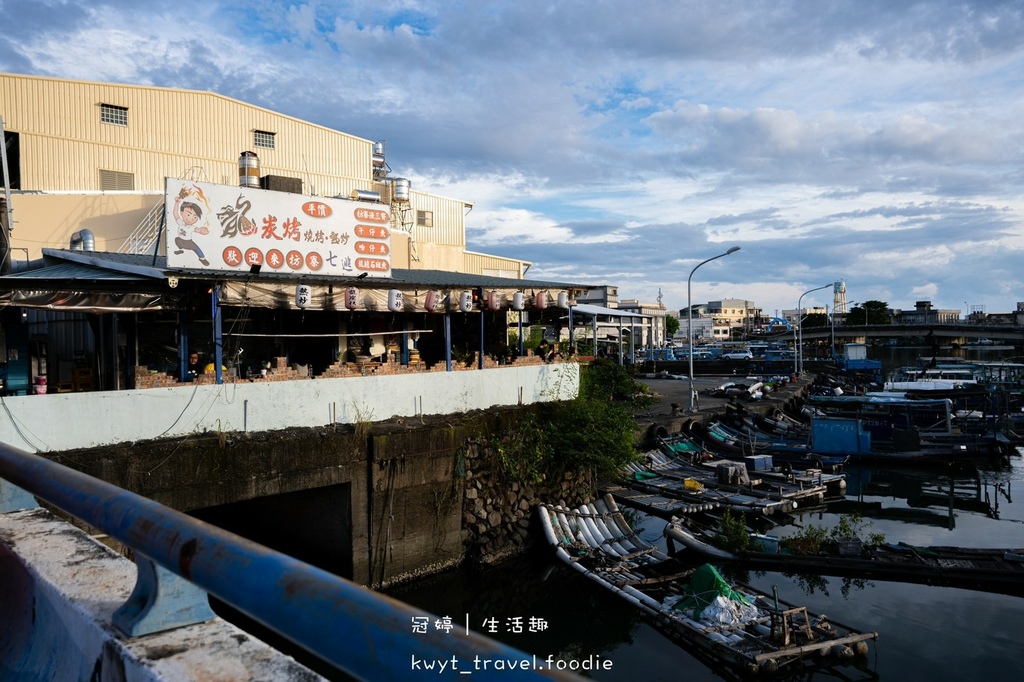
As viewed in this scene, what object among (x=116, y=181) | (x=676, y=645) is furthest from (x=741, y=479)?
(x=116, y=181)

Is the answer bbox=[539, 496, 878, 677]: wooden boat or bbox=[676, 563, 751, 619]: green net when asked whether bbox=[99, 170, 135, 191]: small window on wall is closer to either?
bbox=[539, 496, 878, 677]: wooden boat

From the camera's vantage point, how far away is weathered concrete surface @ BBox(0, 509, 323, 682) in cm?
236

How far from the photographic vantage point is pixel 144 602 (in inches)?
102

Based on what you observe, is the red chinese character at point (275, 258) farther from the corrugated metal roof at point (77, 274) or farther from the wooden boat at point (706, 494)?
the wooden boat at point (706, 494)

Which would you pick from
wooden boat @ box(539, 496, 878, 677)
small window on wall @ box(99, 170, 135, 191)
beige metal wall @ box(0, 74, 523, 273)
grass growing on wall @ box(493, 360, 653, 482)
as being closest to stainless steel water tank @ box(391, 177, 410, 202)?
beige metal wall @ box(0, 74, 523, 273)

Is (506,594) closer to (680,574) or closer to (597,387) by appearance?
(680,574)

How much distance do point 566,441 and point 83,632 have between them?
1819 cm

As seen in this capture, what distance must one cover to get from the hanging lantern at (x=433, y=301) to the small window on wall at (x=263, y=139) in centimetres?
1360

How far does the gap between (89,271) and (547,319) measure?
60.4 feet

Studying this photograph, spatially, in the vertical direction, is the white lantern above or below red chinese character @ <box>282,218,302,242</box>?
below

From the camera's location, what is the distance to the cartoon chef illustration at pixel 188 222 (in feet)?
53.6

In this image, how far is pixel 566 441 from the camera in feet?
67.6

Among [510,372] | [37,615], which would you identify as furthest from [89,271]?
[37,615]

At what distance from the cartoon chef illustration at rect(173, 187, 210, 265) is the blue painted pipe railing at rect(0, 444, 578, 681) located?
50.8ft
